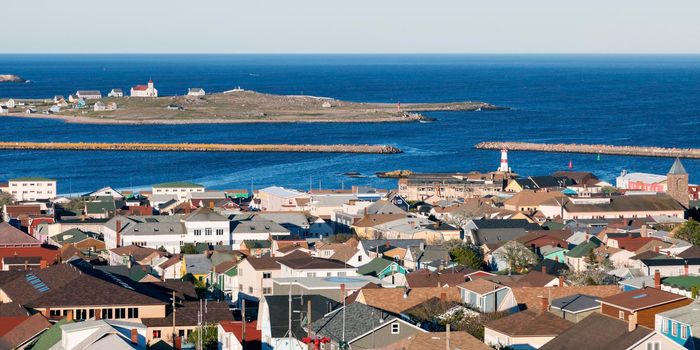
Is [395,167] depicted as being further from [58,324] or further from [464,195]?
[58,324]

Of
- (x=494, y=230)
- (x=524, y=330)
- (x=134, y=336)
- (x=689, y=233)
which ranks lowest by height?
(x=494, y=230)

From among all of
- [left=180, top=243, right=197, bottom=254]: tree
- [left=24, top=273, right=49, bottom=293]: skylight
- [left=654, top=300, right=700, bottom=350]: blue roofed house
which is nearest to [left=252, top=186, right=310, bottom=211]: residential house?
[left=180, top=243, right=197, bottom=254]: tree

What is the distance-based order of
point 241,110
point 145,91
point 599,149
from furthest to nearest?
point 145,91
point 241,110
point 599,149

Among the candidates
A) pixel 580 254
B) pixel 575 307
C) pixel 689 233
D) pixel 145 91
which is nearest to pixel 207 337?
pixel 575 307

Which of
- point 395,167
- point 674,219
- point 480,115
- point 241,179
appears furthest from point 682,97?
point 674,219

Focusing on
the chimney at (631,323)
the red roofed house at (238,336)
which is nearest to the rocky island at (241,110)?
the red roofed house at (238,336)

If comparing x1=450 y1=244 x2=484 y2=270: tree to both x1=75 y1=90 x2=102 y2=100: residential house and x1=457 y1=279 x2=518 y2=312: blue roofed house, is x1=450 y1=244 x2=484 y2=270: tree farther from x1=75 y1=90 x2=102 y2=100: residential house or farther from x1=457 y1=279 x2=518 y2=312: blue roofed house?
x1=75 y1=90 x2=102 y2=100: residential house

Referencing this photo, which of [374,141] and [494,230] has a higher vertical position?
[494,230]

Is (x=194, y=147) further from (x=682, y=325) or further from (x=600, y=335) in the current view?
(x=600, y=335)
